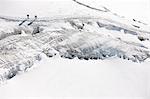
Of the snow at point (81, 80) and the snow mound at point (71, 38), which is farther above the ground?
the snow mound at point (71, 38)

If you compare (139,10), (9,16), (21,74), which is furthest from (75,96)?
(139,10)

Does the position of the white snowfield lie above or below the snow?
above

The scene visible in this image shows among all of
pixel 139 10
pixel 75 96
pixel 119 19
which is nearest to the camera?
pixel 75 96

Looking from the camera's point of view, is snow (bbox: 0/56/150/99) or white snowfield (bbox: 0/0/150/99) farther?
white snowfield (bbox: 0/0/150/99)

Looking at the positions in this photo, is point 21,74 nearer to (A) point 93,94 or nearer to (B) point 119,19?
(A) point 93,94

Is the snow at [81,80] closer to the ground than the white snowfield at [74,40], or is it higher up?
closer to the ground

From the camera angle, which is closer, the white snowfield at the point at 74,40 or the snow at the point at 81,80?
the snow at the point at 81,80

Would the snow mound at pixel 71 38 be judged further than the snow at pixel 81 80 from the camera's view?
Yes

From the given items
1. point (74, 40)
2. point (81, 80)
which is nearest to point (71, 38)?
point (74, 40)
